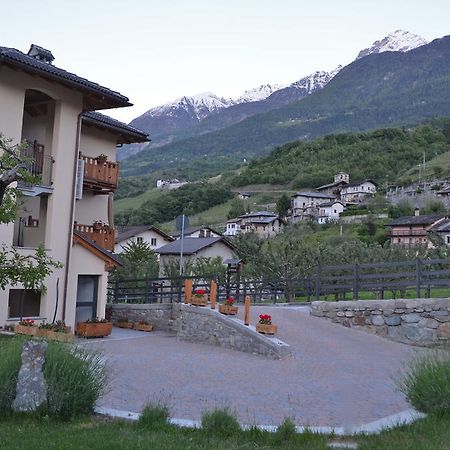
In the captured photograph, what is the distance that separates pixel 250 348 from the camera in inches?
572

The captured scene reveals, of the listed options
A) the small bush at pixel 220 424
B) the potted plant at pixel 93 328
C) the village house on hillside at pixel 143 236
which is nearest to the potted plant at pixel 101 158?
the potted plant at pixel 93 328

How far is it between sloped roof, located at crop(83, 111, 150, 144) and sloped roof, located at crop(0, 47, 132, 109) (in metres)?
1.82

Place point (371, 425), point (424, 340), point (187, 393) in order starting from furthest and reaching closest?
point (424, 340), point (187, 393), point (371, 425)

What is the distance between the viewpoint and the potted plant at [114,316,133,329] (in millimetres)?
20809

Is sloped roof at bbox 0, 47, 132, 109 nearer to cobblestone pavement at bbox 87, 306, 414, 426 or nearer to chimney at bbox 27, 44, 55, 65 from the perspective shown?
chimney at bbox 27, 44, 55, 65

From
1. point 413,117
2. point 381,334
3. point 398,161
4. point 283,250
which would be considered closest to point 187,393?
point 381,334

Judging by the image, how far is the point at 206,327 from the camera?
53.8 ft

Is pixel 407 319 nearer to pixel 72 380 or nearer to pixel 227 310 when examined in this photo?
pixel 227 310

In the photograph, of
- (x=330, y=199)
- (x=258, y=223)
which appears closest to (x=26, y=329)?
(x=258, y=223)

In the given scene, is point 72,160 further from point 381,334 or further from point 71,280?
point 381,334

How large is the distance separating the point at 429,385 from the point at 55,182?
45.6 feet

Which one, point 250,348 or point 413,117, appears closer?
point 250,348

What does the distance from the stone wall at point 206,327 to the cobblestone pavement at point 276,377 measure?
1.13 ft

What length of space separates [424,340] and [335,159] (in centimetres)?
11570
